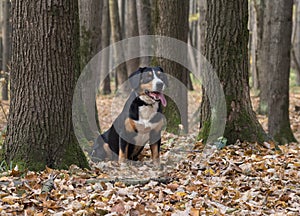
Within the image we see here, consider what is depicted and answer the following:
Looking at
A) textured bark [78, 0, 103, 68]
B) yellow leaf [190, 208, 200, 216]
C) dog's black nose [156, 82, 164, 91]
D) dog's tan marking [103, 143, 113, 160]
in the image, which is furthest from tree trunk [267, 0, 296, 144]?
yellow leaf [190, 208, 200, 216]

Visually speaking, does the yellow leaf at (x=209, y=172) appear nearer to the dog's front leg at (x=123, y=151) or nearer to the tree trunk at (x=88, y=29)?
the dog's front leg at (x=123, y=151)

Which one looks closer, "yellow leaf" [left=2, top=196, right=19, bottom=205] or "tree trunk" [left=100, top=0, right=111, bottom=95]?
"yellow leaf" [left=2, top=196, right=19, bottom=205]

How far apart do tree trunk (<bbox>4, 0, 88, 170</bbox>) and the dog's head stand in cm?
116

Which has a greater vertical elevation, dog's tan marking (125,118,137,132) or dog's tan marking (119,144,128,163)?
dog's tan marking (125,118,137,132)

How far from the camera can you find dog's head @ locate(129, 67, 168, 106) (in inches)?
273

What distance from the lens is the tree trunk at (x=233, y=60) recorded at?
7.69 meters

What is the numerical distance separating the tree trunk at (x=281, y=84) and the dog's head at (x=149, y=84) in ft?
16.6

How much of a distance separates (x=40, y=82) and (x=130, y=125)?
1.72 metres

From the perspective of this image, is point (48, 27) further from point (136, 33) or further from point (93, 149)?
point (136, 33)

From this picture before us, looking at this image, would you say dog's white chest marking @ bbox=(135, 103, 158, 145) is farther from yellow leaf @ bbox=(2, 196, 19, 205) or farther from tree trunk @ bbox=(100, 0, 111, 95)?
tree trunk @ bbox=(100, 0, 111, 95)

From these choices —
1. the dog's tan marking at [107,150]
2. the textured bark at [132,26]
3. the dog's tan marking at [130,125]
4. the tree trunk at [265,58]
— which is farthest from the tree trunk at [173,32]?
the textured bark at [132,26]

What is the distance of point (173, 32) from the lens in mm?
10367

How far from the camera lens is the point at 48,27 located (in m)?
6.07

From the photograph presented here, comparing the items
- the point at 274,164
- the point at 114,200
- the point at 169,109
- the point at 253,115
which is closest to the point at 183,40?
the point at 169,109
